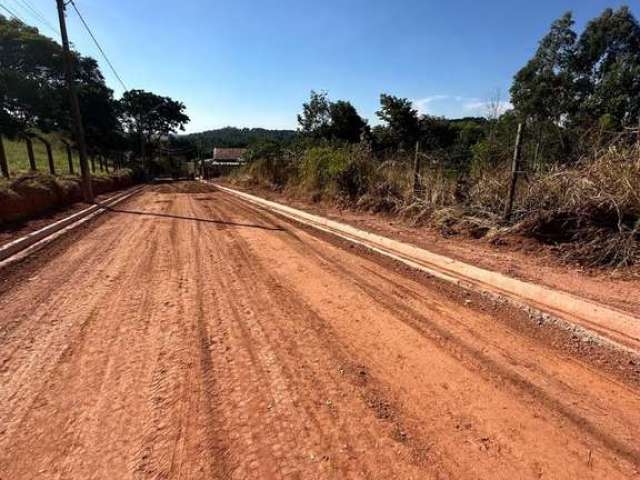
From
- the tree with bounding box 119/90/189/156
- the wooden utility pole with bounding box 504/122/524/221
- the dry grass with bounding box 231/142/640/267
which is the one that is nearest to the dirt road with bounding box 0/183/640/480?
the dry grass with bounding box 231/142/640/267

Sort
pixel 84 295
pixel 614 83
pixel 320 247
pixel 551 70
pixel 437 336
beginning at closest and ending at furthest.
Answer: pixel 437 336
pixel 84 295
pixel 320 247
pixel 614 83
pixel 551 70

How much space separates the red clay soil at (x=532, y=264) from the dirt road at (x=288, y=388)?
1097mm

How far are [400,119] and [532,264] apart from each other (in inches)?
1551

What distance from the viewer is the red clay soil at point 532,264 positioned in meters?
4.00

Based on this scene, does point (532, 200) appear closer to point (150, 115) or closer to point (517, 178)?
point (517, 178)

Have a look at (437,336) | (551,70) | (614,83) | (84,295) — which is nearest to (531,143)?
(437,336)

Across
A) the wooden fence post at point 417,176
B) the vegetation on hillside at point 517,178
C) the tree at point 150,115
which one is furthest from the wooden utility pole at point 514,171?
the tree at point 150,115

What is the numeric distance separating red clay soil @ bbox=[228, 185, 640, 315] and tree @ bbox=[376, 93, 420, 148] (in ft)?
117

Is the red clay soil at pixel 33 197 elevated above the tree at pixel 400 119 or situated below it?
below

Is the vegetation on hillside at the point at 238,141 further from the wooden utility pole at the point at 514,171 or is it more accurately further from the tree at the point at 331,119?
the wooden utility pole at the point at 514,171

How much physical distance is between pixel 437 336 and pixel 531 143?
5479mm

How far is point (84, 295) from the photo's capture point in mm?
4012

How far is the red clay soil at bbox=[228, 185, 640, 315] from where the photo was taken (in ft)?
13.1

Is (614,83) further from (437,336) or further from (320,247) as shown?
(437,336)
